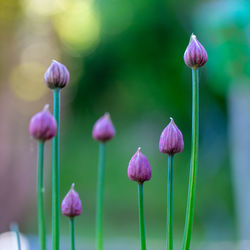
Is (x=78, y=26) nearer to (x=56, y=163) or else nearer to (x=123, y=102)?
(x=123, y=102)

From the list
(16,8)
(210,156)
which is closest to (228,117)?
(210,156)

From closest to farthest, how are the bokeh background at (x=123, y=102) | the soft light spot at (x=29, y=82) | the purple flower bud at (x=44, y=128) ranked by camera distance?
the purple flower bud at (x=44, y=128) < the bokeh background at (x=123, y=102) < the soft light spot at (x=29, y=82)

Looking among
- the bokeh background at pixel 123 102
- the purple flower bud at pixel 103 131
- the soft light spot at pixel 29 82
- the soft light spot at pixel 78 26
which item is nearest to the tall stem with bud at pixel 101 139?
the purple flower bud at pixel 103 131

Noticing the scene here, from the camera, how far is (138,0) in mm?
3488

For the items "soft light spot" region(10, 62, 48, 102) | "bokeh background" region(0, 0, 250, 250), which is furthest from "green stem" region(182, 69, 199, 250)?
"soft light spot" region(10, 62, 48, 102)

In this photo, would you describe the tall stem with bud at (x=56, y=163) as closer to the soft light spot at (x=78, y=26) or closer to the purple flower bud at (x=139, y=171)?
the purple flower bud at (x=139, y=171)

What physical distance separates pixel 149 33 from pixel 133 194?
1.60m

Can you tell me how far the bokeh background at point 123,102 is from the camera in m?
3.00

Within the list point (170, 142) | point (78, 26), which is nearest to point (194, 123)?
point (170, 142)

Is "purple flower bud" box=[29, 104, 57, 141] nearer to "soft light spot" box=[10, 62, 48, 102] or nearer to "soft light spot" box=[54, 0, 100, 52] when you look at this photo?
"soft light spot" box=[10, 62, 48, 102]

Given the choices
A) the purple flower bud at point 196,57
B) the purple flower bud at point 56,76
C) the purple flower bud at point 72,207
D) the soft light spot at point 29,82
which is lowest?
the purple flower bud at point 72,207

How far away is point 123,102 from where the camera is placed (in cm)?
479

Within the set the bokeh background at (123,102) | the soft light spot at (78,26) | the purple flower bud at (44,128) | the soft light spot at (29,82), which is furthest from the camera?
the soft light spot at (78,26)

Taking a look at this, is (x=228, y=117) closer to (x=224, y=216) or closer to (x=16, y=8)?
(x=224, y=216)
